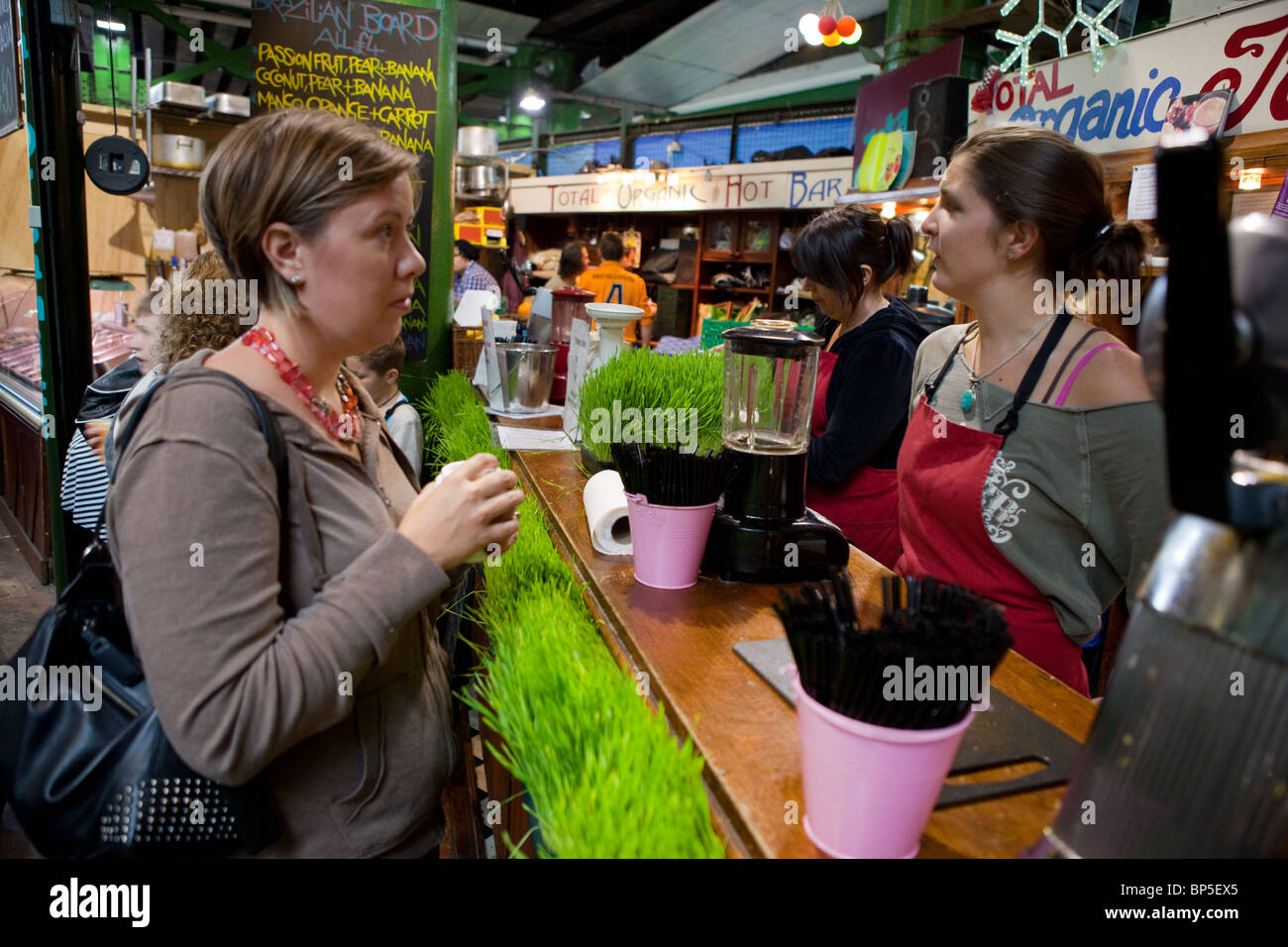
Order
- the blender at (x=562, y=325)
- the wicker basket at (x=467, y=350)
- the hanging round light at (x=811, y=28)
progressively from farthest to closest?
the hanging round light at (x=811, y=28) < the wicker basket at (x=467, y=350) < the blender at (x=562, y=325)

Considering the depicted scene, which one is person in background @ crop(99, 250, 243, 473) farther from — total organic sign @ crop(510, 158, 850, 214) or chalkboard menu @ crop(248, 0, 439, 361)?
total organic sign @ crop(510, 158, 850, 214)

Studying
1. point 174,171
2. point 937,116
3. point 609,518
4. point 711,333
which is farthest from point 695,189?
point 609,518

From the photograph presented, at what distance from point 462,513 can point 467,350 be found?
3.44 metres

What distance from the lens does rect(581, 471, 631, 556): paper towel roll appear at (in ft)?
5.32

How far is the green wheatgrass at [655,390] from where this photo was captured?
2.08 m

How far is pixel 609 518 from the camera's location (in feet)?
5.33

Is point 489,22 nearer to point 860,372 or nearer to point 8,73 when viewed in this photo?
point 8,73

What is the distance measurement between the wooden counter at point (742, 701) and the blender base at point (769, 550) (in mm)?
32

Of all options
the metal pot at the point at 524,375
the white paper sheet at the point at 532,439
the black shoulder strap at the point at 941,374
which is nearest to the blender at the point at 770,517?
the black shoulder strap at the point at 941,374

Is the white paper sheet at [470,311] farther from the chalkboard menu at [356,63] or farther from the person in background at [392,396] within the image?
the person in background at [392,396]

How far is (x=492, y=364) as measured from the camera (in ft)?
11.1

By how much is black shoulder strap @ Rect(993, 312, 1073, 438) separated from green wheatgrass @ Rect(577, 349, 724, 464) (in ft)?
2.16

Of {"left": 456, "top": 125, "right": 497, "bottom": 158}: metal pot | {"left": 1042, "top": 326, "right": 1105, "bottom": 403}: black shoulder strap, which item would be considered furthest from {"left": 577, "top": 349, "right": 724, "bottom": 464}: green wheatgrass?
{"left": 456, "top": 125, "right": 497, "bottom": 158}: metal pot
